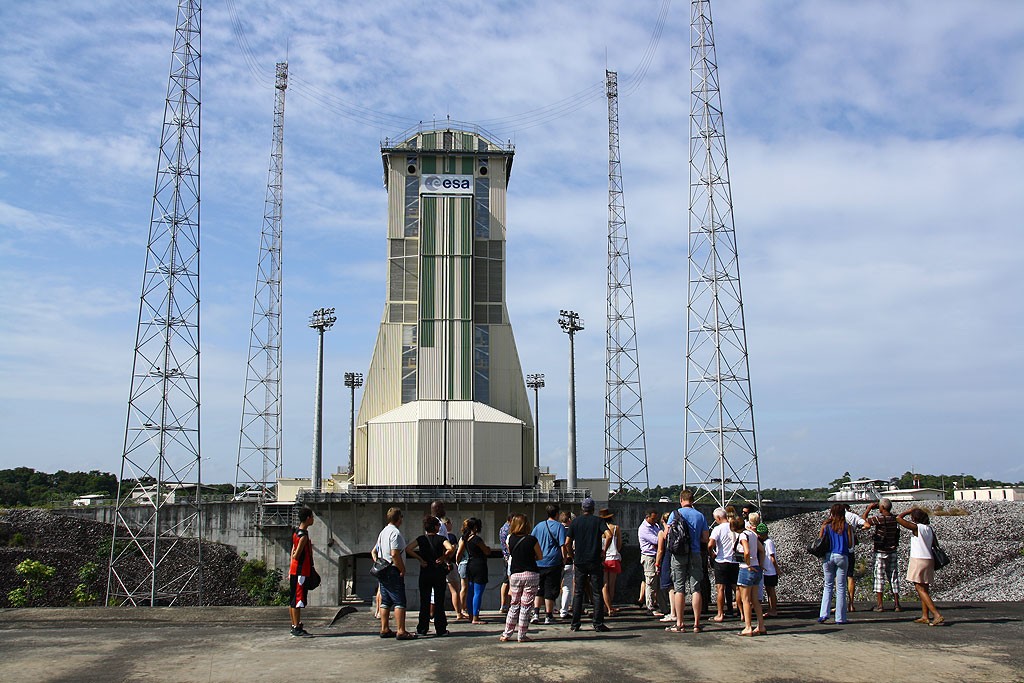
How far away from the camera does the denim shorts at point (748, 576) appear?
11211mm

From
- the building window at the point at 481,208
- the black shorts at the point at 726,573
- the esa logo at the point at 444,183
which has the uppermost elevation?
the esa logo at the point at 444,183

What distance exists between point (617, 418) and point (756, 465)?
13.9 metres

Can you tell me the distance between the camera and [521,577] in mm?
10930

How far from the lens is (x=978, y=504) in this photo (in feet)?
159

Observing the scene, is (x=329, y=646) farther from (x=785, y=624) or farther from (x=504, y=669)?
(x=785, y=624)

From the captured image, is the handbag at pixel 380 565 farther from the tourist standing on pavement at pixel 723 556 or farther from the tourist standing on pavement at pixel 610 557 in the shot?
the tourist standing on pavement at pixel 723 556

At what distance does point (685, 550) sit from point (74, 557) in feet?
132

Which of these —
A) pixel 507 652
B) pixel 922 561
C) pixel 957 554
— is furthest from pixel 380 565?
pixel 957 554

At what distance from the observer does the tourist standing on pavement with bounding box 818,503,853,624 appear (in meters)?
12.1

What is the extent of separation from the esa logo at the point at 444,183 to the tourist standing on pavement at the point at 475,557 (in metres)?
36.4

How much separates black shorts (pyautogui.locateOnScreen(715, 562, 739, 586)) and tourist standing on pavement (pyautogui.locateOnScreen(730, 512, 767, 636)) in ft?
1.19

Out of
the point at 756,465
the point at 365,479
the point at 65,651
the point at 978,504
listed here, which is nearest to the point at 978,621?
the point at 65,651

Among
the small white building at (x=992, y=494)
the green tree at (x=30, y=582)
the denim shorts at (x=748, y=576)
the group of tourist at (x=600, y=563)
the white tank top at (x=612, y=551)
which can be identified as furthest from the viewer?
the small white building at (x=992, y=494)

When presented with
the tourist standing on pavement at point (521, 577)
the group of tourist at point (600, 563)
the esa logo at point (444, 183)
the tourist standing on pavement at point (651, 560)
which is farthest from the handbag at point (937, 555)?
the esa logo at point (444, 183)
